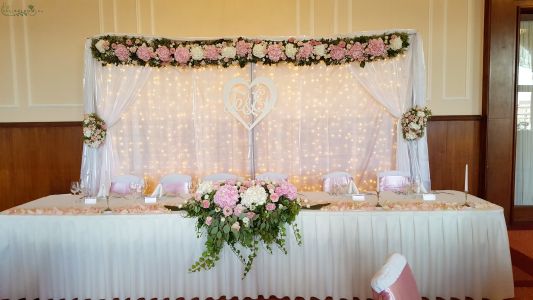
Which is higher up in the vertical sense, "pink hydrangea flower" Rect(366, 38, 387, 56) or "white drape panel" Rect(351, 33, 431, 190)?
"pink hydrangea flower" Rect(366, 38, 387, 56)

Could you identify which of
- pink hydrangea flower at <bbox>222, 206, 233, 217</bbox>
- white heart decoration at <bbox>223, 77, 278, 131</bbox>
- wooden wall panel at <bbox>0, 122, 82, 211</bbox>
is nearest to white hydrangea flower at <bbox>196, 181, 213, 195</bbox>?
pink hydrangea flower at <bbox>222, 206, 233, 217</bbox>

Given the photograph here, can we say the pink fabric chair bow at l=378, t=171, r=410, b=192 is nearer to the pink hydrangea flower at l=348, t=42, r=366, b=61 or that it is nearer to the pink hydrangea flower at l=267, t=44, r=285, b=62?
the pink hydrangea flower at l=348, t=42, r=366, b=61

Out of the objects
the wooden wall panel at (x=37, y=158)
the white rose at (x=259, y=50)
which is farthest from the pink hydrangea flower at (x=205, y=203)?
the wooden wall panel at (x=37, y=158)

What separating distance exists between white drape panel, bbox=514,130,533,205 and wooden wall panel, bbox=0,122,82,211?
21.6ft

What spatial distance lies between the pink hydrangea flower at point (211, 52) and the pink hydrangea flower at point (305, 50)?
1102 mm

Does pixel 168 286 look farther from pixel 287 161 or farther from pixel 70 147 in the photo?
pixel 70 147

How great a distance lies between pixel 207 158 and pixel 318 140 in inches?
65.0

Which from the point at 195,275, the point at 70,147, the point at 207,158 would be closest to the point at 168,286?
the point at 195,275

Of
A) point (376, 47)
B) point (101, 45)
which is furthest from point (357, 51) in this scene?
point (101, 45)

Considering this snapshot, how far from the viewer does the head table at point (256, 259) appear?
9.14 ft

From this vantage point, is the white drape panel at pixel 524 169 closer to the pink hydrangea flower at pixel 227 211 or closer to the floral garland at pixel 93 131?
the pink hydrangea flower at pixel 227 211

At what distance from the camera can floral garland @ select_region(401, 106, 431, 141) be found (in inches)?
179

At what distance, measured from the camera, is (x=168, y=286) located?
286 cm

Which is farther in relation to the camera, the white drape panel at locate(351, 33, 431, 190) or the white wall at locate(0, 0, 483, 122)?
the white wall at locate(0, 0, 483, 122)
